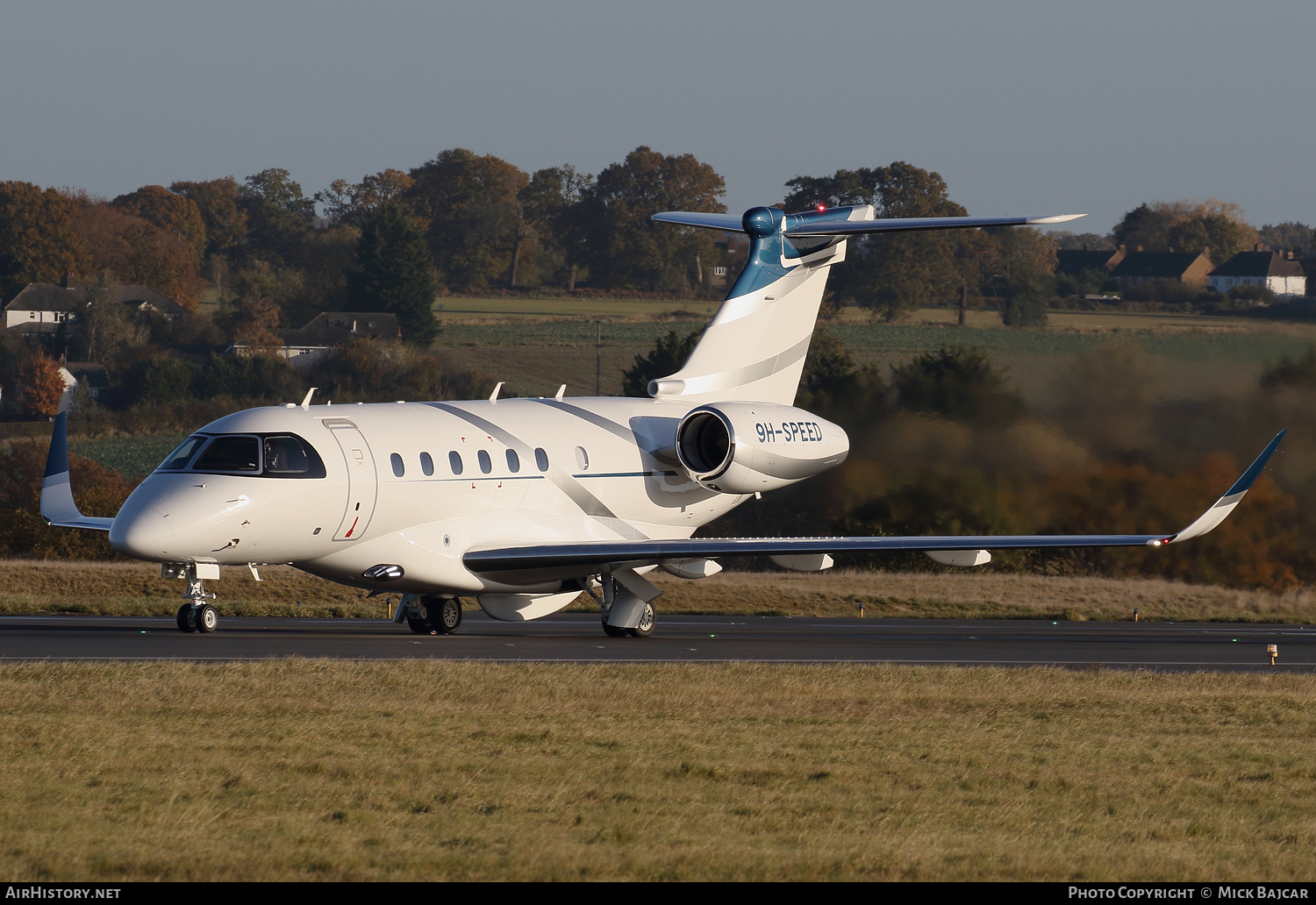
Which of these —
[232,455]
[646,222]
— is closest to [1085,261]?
[646,222]

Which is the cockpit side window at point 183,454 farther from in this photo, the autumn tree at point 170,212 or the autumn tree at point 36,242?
the autumn tree at point 170,212

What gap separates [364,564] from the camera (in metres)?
26.0

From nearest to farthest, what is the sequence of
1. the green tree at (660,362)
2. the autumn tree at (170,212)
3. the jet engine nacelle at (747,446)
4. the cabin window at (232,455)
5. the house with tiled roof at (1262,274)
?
the cabin window at (232,455) → the jet engine nacelle at (747,446) → the green tree at (660,362) → the house with tiled roof at (1262,274) → the autumn tree at (170,212)

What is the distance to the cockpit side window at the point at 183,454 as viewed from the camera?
81.5ft

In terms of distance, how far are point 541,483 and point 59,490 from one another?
8833mm

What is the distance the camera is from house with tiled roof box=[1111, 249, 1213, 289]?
9781 cm

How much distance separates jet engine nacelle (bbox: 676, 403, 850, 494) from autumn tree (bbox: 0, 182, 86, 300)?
102374 mm

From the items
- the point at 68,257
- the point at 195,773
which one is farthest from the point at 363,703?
the point at 68,257

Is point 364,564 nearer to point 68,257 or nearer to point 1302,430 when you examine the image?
point 1302,430

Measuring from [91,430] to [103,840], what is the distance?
78.7m

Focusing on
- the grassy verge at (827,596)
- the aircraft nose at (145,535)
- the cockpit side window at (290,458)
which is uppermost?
the cockpit side window at (290,458)

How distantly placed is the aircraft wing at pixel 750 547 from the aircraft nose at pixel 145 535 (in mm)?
5077

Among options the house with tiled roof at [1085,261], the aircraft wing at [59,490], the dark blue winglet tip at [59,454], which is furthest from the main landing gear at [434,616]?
the house with tiled roof at [1085,261]

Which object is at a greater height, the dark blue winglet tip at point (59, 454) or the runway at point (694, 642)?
the dark blue winglet tip at point (59, 454)
